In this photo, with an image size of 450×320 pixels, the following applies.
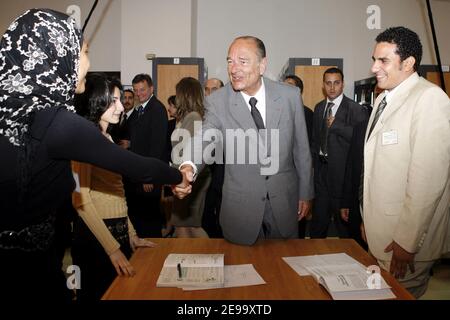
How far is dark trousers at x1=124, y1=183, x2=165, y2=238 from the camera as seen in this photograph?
4.02 meters

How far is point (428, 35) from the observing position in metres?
6.67

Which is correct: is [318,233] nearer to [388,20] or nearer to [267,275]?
[267,275]

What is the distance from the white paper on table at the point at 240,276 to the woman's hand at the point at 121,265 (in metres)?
0.28

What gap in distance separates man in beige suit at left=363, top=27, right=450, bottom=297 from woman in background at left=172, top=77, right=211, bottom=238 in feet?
5.75

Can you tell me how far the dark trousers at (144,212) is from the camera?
4016 millimetres

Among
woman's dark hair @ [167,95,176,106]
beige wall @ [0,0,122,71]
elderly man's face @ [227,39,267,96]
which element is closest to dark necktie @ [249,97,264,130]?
elderly man's face @ [227,39,267,96]

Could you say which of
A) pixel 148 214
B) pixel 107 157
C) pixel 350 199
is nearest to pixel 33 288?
pixel 107 157

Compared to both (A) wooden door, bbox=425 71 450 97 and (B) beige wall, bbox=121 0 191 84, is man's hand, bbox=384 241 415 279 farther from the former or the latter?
(B) beige wall, bbox=121 0 191 84

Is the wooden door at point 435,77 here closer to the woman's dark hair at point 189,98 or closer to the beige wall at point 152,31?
the woman's dark hair at point 189,98

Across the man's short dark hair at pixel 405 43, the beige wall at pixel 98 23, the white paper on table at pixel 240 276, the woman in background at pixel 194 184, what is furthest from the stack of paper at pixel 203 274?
the beige wall at pixel 98 23

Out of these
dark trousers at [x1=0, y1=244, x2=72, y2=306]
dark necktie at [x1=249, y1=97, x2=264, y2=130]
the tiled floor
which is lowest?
the tiled floor

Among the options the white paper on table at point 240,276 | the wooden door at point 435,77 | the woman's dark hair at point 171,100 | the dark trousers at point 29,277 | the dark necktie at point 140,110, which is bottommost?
the white paper on table at point 240,276

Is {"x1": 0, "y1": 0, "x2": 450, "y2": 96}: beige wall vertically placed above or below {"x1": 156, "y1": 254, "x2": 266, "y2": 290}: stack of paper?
above

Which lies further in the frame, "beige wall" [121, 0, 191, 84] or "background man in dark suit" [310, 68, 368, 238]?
"beige wall" [121, 0, 191, 84]
